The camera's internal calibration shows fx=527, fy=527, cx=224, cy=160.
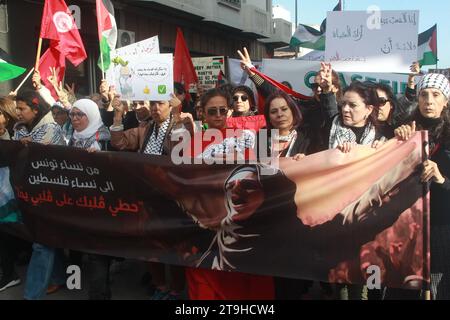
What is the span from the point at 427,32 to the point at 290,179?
6.94 m

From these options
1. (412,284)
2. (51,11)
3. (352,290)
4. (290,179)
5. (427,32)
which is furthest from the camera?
(427,32)

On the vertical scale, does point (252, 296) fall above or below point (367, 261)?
below

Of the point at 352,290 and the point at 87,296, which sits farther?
the point at 87,296

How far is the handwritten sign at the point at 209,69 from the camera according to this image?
7988 mm

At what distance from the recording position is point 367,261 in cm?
308

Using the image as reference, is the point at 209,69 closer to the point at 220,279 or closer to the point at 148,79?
the point at 148,79

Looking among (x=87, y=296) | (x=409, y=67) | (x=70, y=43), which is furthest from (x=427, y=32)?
(x=87, y=296)

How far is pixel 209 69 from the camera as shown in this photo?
8.15 m

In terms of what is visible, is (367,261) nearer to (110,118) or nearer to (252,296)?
(252,296)

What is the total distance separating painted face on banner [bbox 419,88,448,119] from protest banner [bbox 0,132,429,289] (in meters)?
0.27

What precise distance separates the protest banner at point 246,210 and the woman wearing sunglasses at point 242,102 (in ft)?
3.36

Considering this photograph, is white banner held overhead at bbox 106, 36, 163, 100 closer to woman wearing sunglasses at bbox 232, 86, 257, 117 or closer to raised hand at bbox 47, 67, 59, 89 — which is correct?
woman wearing sunglasses at bbox 232, 86, 257, 117

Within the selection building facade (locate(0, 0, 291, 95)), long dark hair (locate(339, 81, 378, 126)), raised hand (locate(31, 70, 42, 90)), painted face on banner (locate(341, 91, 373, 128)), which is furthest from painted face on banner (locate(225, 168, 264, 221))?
building facade (locate(0, 0, 291, 95))

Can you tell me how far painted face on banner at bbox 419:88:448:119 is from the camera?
3170 mm
